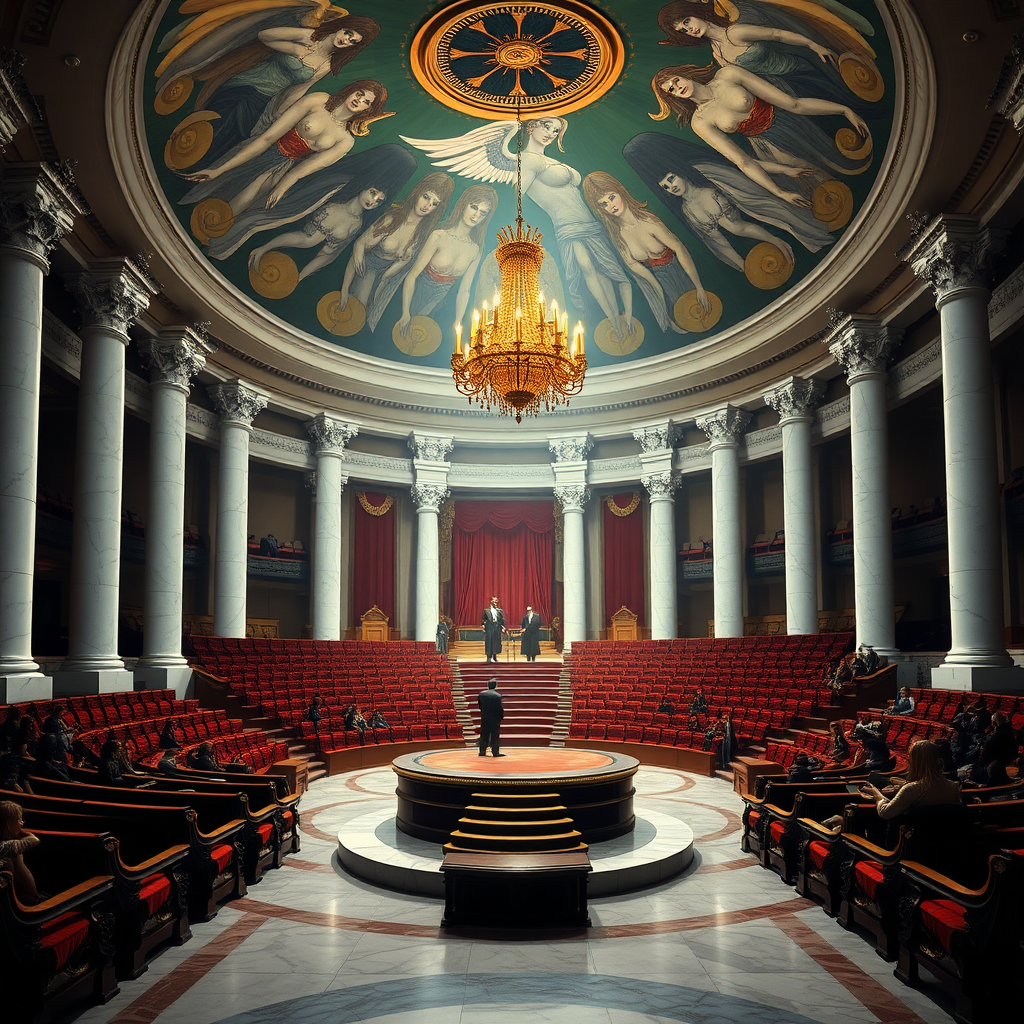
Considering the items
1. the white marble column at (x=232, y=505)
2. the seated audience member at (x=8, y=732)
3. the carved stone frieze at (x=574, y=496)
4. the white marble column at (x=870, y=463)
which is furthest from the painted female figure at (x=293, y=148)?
the carved stone frieze at (x=574, y=496)

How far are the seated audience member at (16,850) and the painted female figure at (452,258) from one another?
1864 cm

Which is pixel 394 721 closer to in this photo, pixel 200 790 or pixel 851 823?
pixel 200 790

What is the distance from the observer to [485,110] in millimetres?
18984

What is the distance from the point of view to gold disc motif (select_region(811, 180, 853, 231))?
57.6 feet

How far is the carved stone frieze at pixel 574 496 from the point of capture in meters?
27.7

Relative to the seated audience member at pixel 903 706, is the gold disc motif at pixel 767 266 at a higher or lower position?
higher

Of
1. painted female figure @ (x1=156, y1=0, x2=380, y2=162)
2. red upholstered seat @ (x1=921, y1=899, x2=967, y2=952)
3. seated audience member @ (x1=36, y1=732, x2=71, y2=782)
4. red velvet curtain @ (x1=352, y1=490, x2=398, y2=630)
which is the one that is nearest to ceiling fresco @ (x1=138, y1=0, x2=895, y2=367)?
painted female figure @ (x1=156, y1=0, x2=380, y2=162)

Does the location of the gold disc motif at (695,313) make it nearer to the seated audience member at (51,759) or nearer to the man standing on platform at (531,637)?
the man standing on platform at (531,637)

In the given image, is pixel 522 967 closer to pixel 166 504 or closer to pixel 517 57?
pixel 166 504

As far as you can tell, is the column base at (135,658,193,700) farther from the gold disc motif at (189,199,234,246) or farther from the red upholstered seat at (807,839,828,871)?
the red upholstered seat at (807,839,828,871)

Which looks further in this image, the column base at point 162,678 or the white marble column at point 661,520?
the white marble column at point 661,520

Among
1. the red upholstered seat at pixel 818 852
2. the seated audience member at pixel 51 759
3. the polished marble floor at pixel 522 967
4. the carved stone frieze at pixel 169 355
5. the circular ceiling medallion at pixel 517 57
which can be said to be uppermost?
the circular ceiling medallion at pixel 517 57

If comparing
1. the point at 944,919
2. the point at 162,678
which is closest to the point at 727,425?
the point at 162,678

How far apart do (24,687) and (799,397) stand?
59.1 ft
